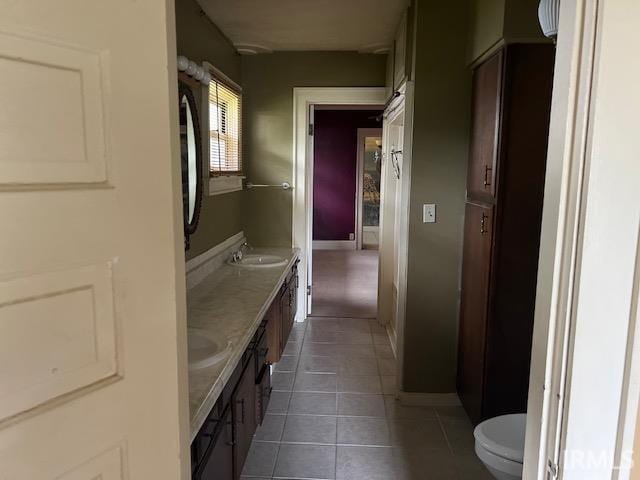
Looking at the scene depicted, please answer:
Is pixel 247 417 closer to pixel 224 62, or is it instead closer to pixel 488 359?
pixel 488 359

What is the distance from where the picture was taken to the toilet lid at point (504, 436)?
1.77 metres

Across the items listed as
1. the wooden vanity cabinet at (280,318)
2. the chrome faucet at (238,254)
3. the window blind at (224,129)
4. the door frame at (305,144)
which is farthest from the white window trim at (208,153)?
the wooden vanity cabinet at (280,318)

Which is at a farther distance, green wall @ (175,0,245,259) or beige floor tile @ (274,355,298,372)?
beige floor tile @ (274,355,298,372)

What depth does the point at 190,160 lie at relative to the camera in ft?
8.40

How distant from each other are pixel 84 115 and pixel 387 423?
2508 millimetres

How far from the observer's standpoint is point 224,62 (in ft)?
11.6

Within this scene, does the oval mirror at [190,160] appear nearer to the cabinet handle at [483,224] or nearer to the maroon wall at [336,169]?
the cabinet handle at [483,224]

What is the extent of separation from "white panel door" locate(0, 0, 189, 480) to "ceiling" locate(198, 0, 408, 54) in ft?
7.70

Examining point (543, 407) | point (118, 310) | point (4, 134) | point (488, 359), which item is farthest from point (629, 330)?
point (488, 359)

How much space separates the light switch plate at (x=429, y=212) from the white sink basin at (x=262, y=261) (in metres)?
1.06

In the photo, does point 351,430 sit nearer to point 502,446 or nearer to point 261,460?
point 261,460

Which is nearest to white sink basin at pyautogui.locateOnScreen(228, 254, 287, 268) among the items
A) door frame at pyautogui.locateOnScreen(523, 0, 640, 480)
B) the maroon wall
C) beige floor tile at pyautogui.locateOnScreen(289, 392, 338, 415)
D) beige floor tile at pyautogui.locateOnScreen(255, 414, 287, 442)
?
beige floor tile at pyautogui.locateOnScreen(289, 392, 338, 415)

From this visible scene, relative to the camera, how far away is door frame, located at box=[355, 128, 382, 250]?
8234 mm

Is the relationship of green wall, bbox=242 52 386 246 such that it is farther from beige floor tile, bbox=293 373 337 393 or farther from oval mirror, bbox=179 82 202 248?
oval mirror, bbox=179 82 202 248
